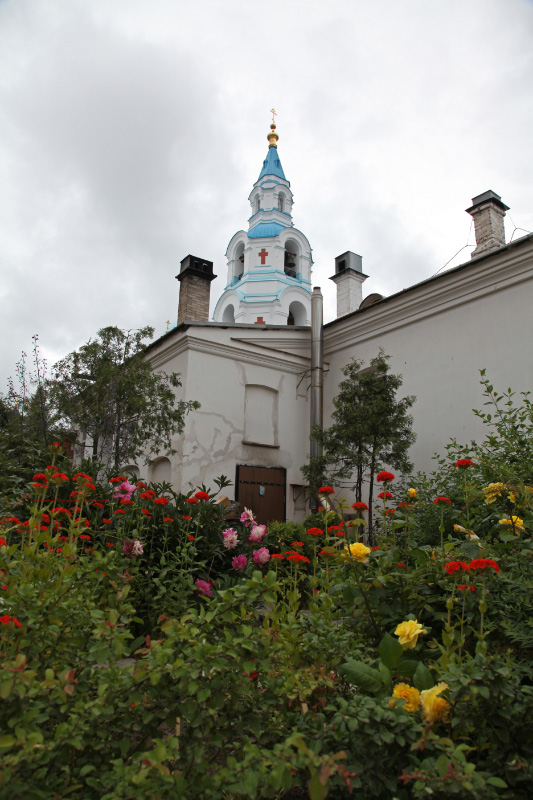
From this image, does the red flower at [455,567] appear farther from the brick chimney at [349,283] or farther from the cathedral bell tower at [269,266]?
the cathedral bell tower at [269,266]

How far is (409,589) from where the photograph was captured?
2.44 m

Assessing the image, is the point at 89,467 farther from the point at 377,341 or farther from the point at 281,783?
the point at 377,341

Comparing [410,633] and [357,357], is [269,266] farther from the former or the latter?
[410,633]

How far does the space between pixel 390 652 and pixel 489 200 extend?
561 inches

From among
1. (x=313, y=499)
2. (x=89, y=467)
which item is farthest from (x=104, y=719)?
(x=313, y=499)

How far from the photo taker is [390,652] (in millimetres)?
2039

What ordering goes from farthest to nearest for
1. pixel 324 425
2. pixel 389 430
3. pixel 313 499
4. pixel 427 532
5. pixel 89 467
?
pixel 324 425
pixel 313 499
pixel 389 430
pixel 89 467
pixel 427 532

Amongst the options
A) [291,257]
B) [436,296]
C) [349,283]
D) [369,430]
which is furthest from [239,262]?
[369,430]

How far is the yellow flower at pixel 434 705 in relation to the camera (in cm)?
164

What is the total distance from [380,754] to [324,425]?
39.9 feet

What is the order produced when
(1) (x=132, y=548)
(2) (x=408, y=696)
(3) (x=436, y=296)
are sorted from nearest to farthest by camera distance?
(2) (x=408, y=696) → (1) (x=132, y=548) → (3) (x=436, y=296)

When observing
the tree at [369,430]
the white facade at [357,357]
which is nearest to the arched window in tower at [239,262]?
the white facade at [357,357]

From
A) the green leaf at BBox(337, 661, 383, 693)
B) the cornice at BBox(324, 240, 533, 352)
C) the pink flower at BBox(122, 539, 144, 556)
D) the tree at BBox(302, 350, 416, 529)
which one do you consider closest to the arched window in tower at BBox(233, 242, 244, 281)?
the cornice at BBox(324, 240, 533, 352)

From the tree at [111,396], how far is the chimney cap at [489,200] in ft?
31.0
